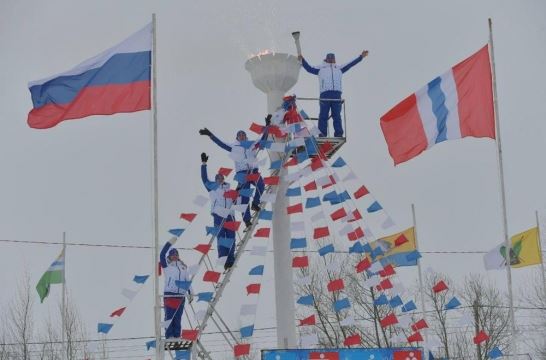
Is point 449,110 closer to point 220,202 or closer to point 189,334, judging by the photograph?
point 220,202

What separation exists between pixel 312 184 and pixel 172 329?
3660 mm

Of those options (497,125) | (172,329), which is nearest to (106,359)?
(172,329)

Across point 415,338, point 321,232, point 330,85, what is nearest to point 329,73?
point 330,85

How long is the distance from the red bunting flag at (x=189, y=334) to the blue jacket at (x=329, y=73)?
547cm

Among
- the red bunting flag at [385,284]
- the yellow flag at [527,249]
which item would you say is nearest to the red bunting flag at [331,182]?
the red bunting flag at [385,284]

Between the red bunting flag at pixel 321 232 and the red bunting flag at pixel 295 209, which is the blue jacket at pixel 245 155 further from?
the red bunting flag at pixel 321 232

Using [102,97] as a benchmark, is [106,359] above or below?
below

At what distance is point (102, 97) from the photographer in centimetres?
1589

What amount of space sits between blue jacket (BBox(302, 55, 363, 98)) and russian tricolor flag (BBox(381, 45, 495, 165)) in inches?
50.5

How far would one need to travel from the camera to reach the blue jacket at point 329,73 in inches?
706

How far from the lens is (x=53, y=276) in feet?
94.0

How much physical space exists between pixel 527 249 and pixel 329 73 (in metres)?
10.8

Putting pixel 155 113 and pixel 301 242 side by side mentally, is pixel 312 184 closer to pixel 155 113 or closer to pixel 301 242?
pixel 301 242

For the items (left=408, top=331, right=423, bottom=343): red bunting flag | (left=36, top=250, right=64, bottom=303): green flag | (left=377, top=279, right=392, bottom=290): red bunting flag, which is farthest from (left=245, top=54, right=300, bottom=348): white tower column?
(left=36, top=250, right=64, bottom=303): green flag
